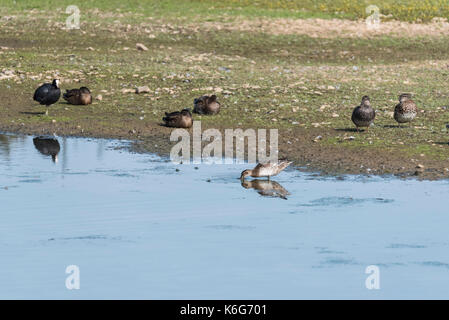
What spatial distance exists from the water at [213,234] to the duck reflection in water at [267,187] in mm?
49

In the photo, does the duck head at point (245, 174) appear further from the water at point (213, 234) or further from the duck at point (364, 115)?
the duck at point (364, 115)

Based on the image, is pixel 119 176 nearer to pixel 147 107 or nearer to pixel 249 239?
pixel 249 239

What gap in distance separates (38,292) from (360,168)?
374 inches

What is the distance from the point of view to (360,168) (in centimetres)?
2006

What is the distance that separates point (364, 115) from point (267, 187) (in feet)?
18.3

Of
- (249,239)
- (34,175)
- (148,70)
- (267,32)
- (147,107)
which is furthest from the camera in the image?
(267,32)

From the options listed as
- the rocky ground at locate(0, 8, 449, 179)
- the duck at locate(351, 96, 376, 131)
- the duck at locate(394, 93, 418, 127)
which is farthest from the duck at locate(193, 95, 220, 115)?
the duck at locate(394, 93, 418, 127)

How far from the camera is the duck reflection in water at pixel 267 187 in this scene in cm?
1776

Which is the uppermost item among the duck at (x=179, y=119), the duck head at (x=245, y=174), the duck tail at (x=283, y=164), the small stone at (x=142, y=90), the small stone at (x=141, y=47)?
the small stone at (x=141, y=47)

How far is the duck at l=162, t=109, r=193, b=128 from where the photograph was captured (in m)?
24.5

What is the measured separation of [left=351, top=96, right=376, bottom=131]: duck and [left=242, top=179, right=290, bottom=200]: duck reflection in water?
495 centimetres

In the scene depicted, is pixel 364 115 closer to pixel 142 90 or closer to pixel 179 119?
pixel 179 119

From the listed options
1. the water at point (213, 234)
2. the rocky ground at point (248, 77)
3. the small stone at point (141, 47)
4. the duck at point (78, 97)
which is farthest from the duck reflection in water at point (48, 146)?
the small stone at point (141, 47)
